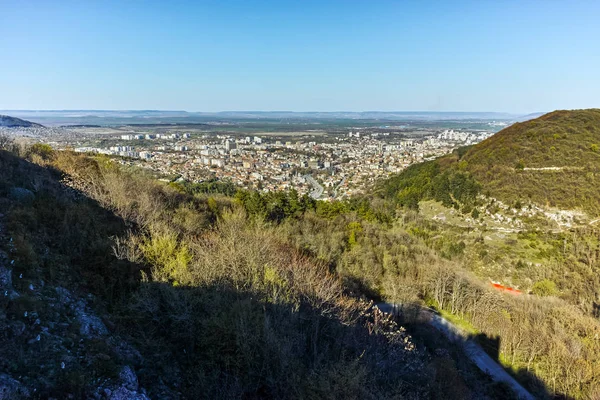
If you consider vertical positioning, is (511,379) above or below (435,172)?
below

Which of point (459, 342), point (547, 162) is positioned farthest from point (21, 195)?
point (547, 162)

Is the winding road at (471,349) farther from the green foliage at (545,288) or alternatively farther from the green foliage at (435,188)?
the green foliage at (435,188)

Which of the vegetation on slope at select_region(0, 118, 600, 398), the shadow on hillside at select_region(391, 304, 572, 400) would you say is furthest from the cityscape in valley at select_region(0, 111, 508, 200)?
the shadow on hillside at select_region(391, 304, 572, 400)

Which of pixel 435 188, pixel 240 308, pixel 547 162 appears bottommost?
pixel 435 188

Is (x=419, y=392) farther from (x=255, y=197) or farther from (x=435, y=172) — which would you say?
(x=435, y=172)

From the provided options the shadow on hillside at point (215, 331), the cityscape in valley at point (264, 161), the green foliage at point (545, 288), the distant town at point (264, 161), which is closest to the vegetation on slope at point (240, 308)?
the shadow on hillside at point (215, 331)

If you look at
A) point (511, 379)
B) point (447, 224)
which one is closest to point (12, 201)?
point (511, 379)

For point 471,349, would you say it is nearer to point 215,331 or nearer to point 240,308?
point 240,308
